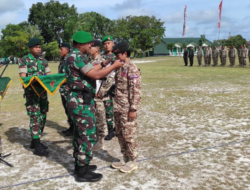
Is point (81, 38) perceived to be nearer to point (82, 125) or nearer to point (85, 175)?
point (82, 125)

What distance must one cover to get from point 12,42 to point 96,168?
68.3m

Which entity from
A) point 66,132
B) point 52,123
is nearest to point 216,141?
point 66,132

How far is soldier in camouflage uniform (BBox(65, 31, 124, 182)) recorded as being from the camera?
10.8 feet

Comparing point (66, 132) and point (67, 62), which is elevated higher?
point (67, 62)

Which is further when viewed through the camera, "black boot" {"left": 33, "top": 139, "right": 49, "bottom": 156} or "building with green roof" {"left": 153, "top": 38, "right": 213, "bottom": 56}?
"building with green roof" {"left": 153, "top": 38, "right": 213, "bottom": 56}

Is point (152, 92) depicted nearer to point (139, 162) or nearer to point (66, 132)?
point (66, 132)

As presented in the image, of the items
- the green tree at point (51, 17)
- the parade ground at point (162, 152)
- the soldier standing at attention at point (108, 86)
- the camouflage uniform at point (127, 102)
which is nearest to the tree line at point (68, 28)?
the green tree at point (51, 17)

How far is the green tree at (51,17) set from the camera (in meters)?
62.8

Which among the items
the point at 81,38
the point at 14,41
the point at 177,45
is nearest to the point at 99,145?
the point at 81,38

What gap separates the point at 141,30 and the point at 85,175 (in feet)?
202

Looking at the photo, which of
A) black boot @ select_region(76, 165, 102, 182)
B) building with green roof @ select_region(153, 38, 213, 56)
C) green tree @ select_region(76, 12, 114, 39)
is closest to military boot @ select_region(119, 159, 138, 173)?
black boot @ select_region(76, 165, 102, 182)

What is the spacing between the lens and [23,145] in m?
5.18

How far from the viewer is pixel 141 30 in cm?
6266

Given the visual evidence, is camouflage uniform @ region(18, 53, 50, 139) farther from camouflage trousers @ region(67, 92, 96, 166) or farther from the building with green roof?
the building with green roof
